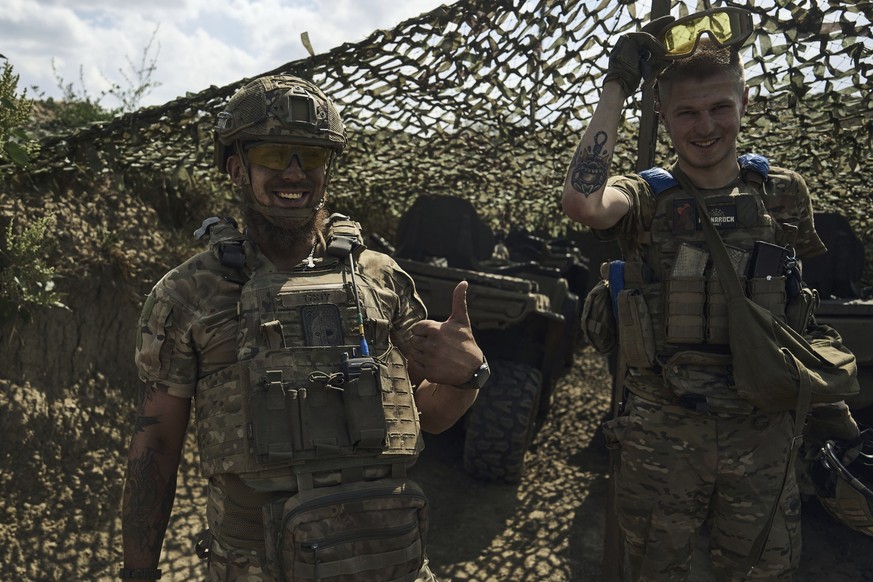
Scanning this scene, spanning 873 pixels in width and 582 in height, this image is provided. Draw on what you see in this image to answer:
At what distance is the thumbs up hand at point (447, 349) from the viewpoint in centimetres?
233

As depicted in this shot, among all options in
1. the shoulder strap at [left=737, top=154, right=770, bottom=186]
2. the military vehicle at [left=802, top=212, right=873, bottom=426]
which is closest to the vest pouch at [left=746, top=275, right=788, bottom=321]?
the shoulder strap at [left=737, top=154, right=770, bottom=186]

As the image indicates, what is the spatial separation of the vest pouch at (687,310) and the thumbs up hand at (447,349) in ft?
2.96

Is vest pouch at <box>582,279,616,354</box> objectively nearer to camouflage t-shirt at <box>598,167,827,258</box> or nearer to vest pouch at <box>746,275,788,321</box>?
camouflage t-shirt at <box>598,167,827,258</box>

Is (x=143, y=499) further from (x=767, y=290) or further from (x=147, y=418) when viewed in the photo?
(x=767, y=290)

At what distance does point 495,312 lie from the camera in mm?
5281

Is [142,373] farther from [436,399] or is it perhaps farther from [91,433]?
[91,433]

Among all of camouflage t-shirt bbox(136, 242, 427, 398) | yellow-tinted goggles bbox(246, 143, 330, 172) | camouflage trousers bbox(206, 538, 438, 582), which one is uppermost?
yellow-tinted goggles bbox(246, 143, 330, 172)

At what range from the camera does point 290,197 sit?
2334mm

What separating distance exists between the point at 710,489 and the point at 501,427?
8.69 feet

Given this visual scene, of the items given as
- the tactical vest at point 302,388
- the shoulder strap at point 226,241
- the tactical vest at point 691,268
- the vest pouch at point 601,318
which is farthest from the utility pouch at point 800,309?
the shoulder strap at point 226,241

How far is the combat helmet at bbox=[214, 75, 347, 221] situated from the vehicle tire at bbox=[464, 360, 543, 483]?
11.2ft

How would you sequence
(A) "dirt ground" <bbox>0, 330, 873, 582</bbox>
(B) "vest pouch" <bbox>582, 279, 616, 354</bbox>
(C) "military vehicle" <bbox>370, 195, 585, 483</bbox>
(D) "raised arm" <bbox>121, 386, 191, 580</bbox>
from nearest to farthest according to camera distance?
(D) "raised arm" <bbox>121, 386, 191, 580</bbox>
(B) "vest pouch" <bbox>582, 279, 616, 354</bbox>
(A) "dirt ground" <bbox>0, 330, 873, 582</bbox>
(C) "military vehicle" <bbox>370, 195, 585, 483</bbox>

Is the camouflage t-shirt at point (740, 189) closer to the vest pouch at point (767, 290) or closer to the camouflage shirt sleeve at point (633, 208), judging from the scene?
the camouflage shirt sleeve at point (633, 208)

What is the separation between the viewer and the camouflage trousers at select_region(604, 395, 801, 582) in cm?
286
